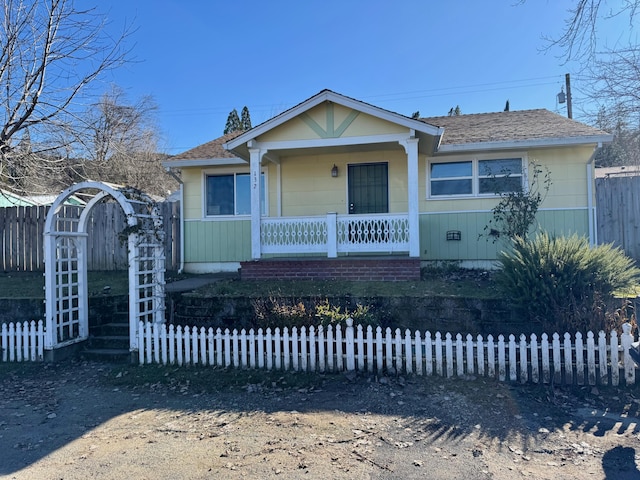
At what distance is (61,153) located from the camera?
456 inches

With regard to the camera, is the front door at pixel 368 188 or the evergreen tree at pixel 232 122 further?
the evergreen tree at pixel 232 122

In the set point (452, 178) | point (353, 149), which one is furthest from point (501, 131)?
point (353, 149)

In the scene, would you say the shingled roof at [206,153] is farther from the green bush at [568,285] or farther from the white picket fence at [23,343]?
the green bush at [568,285]

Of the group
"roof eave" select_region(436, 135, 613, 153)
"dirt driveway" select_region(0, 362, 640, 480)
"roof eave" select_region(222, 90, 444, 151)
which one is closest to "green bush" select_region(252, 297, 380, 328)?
"dirt driveway" select_region(0, 362, 640, 480)

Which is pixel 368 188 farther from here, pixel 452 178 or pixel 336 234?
pixel 336 234

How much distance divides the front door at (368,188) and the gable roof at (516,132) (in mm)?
1697

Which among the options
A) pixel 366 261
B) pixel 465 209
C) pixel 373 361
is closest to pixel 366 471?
pixel 373 361

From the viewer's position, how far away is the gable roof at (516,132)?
9.96 metres

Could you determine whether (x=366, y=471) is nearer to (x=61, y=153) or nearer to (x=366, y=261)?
(x=366, y=261)

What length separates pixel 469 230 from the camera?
35.3 feet

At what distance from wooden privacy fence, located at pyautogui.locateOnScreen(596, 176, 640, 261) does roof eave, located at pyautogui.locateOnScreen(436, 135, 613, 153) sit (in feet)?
7.26

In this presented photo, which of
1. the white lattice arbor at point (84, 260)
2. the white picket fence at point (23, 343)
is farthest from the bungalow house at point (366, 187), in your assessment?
the white picket fence at point (23, 343)

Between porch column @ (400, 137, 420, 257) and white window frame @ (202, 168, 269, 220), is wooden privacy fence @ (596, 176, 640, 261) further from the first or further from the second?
white window frame @ (202, 168, 269, 220)

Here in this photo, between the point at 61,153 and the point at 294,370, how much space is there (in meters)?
9.62
